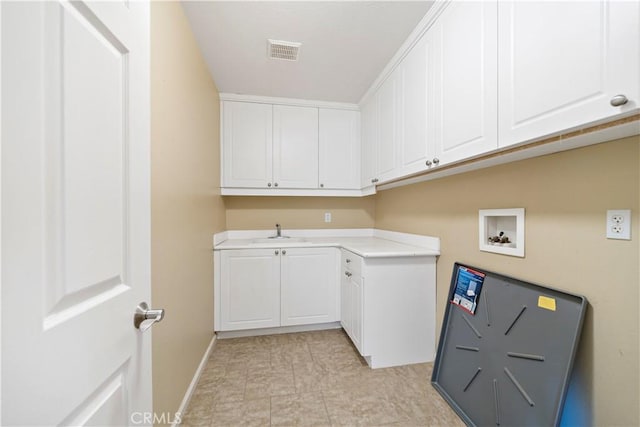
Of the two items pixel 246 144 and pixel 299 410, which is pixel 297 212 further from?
pixel 299 410

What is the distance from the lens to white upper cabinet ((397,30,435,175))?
1.58 m

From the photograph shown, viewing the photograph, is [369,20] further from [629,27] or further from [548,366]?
[548,366]

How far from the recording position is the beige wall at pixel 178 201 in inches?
46.2

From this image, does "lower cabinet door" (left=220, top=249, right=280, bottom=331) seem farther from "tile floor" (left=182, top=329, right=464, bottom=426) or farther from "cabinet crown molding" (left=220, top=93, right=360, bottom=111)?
"cabinet crown molding" (left=220, top=93, right=360, bottom=111)

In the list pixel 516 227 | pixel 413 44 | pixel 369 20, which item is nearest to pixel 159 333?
pixel 516 227

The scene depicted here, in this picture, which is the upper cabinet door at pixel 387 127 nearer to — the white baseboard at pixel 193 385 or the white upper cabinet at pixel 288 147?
the white upper cabinet at pixel 288 147

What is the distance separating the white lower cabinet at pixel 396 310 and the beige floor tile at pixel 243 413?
761 millimetres

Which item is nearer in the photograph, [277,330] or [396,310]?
[396,310]

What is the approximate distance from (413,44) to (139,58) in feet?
5.41

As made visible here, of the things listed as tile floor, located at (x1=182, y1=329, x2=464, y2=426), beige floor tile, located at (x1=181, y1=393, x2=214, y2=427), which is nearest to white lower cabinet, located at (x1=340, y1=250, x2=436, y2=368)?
tile floor, located at (x1=182, y1=329, x2=464, y2=426)

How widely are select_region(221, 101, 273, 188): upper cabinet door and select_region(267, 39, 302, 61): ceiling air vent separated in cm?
76

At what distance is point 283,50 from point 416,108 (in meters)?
1.04

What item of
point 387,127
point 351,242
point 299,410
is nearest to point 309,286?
point 351,242

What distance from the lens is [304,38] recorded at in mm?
1749
